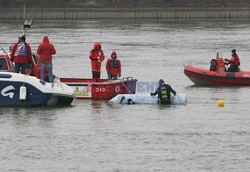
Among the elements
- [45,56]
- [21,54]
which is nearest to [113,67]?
[45,56]

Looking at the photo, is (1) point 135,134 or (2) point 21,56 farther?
(2) point 21,56

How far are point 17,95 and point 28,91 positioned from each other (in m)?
0.41

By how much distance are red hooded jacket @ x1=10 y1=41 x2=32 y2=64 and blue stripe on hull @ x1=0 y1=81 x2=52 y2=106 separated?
1177 mm

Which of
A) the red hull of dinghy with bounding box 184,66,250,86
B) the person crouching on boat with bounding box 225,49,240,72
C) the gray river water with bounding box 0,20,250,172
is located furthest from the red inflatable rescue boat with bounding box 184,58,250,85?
the gray river water with bounding box 0,20,250,172

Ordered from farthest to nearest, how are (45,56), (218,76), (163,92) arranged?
1. (218,76)
2. (163,92)
3. (45,56)

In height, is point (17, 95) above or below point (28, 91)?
below

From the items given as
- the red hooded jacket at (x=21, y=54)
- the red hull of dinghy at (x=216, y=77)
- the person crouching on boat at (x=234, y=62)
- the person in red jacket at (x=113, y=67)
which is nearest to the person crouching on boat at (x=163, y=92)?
the person in red jacket at (x=113, y=67)

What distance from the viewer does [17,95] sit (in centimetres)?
3231

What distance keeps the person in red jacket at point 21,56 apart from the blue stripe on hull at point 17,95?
0.98 metres

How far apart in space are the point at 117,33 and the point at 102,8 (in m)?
37.0

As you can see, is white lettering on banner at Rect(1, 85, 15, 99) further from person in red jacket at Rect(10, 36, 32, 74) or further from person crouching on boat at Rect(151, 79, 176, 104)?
person crouching on boat at Rect(151, 79, 176, 104)

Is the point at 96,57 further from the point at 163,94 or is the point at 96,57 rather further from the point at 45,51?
the point at 163,94

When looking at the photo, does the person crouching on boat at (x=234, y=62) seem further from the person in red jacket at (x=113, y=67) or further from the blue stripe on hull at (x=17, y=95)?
the blue stripe on hull at (x=17, y=95)

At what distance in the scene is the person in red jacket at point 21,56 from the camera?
108ft
